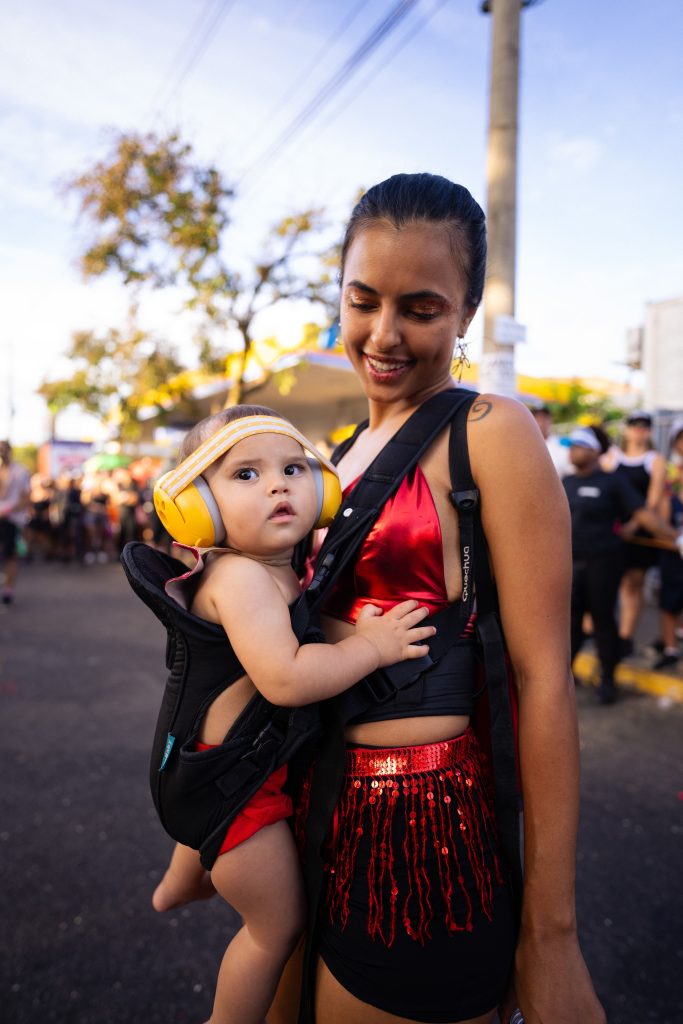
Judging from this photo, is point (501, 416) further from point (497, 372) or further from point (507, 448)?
point (497, 372)

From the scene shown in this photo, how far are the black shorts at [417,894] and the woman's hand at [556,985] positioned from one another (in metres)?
0.04

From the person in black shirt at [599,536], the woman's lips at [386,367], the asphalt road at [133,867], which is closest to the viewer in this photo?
the woman's lips at [386,367]

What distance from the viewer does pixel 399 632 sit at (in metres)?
1.28

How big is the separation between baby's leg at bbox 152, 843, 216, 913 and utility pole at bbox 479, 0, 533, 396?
429 centimetres

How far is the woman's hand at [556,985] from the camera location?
4.03 feet

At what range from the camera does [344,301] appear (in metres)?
1.49

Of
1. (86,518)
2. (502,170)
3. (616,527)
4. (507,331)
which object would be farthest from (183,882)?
(86,518)

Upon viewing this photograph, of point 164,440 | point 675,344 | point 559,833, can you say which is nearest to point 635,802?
point 559,833

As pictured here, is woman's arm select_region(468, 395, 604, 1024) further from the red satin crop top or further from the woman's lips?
the woman's lips

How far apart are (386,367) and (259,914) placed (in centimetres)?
109

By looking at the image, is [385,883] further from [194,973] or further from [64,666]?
[64,666]

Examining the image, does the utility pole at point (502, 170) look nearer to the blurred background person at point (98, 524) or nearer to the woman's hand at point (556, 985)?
the woman's hand at point (556, 985)

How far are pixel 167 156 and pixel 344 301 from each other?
1089 cm

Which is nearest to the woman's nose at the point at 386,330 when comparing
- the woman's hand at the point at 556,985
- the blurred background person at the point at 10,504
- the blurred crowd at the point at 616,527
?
the woman's hand at the point at 556,985
